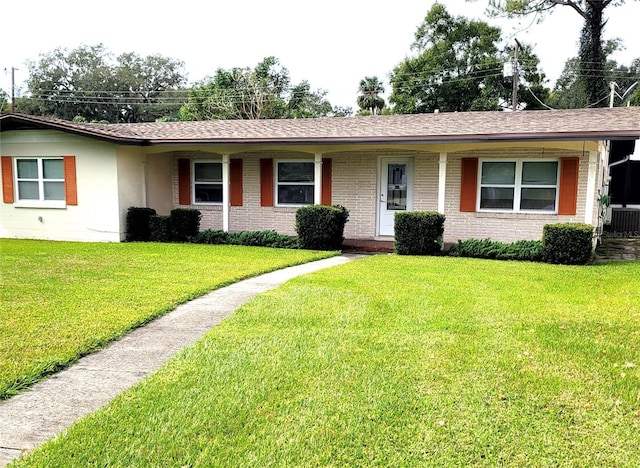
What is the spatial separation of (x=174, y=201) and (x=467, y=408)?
41.0 ft

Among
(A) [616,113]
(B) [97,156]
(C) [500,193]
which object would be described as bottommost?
(C) [500,193]

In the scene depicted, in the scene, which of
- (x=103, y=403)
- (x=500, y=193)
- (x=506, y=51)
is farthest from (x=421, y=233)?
(x=506, y=51)

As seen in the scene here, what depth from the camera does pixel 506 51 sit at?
30.6 m

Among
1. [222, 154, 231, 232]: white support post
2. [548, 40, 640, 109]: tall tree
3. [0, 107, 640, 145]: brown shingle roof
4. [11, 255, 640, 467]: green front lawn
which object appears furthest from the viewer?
[548, 40, 640, 109]: tall tree

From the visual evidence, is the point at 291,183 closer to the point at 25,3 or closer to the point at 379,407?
the point at 25,3

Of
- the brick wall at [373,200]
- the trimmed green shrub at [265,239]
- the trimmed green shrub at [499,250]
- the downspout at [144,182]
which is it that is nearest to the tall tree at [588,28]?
the brick wall at [373,200]

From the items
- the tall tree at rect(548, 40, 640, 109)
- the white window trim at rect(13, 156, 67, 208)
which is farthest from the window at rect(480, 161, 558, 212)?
the tall tree at rect(548, 40, 640, 109)

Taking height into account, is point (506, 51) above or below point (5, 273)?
above

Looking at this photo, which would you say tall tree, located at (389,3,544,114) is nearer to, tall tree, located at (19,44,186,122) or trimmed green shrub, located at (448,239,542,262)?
trimmed green shrub, located at (448,239,542,262)

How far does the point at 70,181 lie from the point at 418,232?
29.5ft

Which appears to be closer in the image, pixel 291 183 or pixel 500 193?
pixel 500 193

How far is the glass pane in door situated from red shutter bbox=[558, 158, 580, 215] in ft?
12.0

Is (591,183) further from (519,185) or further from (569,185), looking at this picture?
(519,185)

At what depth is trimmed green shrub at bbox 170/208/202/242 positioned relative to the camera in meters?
12.4
